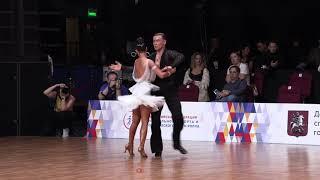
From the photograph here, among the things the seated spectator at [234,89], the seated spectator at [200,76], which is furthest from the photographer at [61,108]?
the seated spectator at [234,89]

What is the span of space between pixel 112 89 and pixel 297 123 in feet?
14.9

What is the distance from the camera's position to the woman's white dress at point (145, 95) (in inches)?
549

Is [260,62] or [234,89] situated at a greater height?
[260,62]

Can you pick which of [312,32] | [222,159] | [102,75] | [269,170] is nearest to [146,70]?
[222,159]

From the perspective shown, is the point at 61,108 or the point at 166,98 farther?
the point at 61,108

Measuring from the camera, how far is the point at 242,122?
17688 mm

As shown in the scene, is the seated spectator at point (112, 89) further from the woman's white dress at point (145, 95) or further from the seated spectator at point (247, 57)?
the woman's white dress at point (145, 95)

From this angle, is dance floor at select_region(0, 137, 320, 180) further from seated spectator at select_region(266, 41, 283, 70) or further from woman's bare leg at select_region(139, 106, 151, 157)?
seated spectator at select_region(266, 41, 283, 70)

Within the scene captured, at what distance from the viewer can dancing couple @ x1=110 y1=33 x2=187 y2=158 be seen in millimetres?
14016

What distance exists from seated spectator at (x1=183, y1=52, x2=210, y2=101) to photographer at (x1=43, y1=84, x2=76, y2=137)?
2.78 meters

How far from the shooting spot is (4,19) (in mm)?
19344

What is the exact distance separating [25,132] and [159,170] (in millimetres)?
7927

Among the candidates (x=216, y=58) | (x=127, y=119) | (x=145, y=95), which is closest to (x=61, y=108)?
(x=127, y=119)

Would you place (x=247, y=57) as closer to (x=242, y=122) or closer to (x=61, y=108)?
(x=242, y=122)
